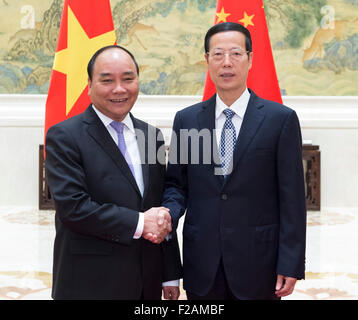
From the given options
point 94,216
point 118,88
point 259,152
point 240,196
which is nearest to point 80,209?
point 94,216

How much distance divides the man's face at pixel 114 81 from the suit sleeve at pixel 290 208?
0.77 m

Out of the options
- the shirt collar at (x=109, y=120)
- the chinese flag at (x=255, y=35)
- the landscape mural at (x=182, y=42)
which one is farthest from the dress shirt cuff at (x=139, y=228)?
the landscape mural at (x=182, y=42)

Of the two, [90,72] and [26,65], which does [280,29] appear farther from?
[90,72]

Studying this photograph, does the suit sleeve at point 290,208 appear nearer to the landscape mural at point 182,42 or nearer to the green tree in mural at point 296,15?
the landscape mural at point 182,42

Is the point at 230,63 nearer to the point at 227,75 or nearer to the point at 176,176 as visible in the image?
the point at 227,75

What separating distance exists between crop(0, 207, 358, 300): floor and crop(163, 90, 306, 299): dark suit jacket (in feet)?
7.03

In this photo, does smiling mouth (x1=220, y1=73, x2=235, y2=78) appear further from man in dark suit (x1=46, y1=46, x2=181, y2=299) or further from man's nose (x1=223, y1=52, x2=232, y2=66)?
man in dark suit (x1=46, y1=46, x2=181, y2=299)

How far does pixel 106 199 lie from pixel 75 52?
2388mm

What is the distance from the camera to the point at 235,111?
2.24 meters

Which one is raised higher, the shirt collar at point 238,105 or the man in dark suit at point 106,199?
the shirt collar at point 238,105

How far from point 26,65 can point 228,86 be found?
7.87m

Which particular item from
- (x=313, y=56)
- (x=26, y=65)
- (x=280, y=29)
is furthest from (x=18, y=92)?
(x=313, y=56)

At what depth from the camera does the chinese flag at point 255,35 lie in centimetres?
401

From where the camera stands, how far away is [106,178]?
2.05 m
